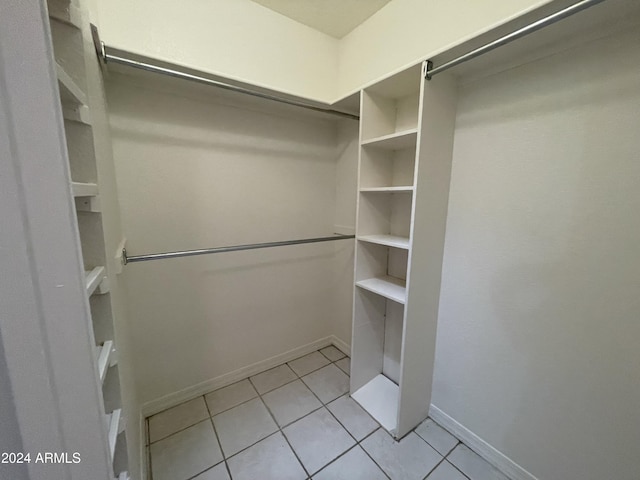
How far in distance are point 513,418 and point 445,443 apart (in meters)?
0.46

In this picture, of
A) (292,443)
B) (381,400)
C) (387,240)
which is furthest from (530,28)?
(292,443)

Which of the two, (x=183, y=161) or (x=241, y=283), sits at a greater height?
(x=183, y=161)

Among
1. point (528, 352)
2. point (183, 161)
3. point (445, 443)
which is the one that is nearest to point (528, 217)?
point (528, 352)

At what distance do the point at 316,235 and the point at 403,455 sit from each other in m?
1.67

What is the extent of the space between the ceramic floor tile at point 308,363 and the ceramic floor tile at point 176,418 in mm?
759

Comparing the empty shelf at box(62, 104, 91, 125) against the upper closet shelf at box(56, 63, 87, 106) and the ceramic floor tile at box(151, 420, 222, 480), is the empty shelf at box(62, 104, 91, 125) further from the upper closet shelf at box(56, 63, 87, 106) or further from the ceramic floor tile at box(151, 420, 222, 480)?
the ceramic floor tile at box(151, 420, 222, 480)

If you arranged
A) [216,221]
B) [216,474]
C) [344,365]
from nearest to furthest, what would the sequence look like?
1. [216,474]
2. [216,221]
3. [344,365]

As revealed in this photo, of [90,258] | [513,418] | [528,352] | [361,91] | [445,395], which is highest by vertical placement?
[361,91]

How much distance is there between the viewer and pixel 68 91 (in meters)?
0.55

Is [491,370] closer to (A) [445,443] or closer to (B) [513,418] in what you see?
(B) [513,418]

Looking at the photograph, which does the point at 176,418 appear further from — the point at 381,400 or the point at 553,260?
the point at 553,260

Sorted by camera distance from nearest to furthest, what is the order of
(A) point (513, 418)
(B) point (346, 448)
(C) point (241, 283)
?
1. (A) point (513, 418)
2. (B) point (346, 448)
3. (C) point (241, 283)

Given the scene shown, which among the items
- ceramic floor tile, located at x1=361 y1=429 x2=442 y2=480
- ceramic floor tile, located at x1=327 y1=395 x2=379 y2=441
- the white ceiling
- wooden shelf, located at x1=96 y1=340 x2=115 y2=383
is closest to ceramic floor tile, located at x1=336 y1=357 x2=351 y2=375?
ceramic floor tile, located at x1=327 y1=395 x2=379 y2=441

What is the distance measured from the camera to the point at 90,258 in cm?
71
